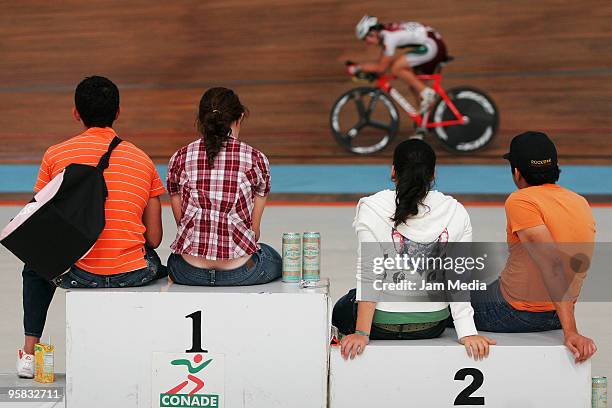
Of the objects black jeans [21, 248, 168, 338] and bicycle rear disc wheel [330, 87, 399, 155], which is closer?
black jeans [21, 248, 168, 338]

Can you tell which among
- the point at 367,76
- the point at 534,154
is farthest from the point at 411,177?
the point at 367,76

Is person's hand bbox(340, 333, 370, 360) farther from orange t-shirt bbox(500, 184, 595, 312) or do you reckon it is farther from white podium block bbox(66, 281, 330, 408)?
orange t-shirt bbox(500, 184, 595, 312)

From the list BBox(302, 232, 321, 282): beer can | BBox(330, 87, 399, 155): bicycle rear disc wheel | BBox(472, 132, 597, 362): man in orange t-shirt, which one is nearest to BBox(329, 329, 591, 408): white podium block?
BBox(472, 132, 597, 362): man in orange t-shirt

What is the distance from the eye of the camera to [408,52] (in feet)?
39.0

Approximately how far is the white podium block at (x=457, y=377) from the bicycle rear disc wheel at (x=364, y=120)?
27.9 feet

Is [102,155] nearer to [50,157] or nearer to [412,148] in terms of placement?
[50,157]

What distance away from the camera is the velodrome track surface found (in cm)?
1250

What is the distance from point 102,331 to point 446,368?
1.24 metres

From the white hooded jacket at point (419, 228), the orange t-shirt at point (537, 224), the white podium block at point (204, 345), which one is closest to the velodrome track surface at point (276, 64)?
the orange t-shirt at point (537, 224)

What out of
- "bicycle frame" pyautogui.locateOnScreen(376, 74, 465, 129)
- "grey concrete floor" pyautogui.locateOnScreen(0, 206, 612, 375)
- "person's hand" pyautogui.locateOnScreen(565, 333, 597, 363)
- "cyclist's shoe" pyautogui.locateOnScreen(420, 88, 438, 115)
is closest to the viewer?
"person's hand" pyautogui.locateOnScreen(565, 333, 597, 363)

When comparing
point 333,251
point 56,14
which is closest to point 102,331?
point 333,251

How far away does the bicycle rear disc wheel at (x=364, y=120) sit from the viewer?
12.1m

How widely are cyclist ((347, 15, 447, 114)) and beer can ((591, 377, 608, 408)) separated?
818 cm

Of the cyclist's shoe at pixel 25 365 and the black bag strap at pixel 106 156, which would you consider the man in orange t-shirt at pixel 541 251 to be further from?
the cyclist's shoe at pixel 25 365
